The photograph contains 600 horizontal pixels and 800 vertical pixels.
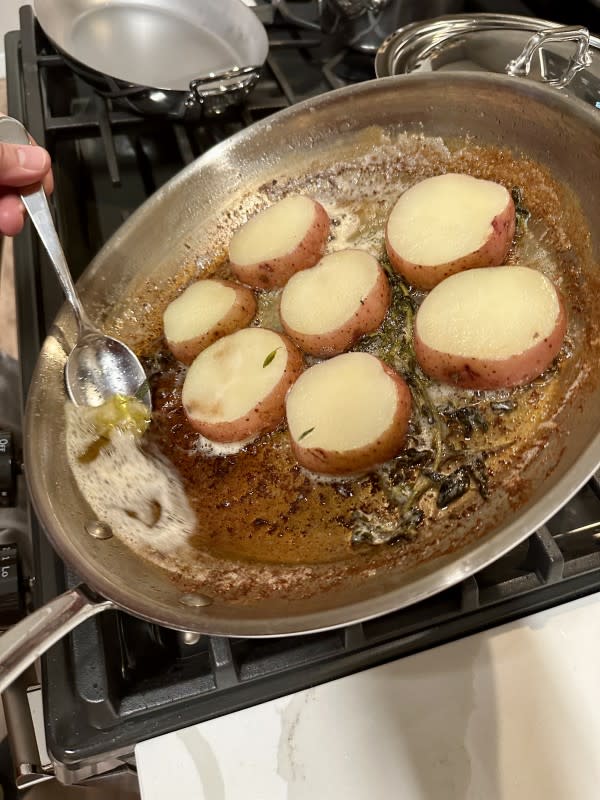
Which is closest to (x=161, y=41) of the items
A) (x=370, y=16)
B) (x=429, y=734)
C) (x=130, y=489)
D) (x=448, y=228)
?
(x=370, y=16)

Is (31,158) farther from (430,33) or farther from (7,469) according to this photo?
(430,33)

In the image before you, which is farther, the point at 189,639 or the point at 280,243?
the point at 280,243

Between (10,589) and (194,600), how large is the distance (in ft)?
1.16

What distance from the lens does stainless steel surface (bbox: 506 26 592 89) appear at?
1069mm

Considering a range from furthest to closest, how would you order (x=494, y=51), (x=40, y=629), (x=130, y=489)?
(x=494, y=51), (x=130, y=489), (x=40, y=629)

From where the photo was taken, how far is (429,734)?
66 centimetres

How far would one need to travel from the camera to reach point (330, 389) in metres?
0.81

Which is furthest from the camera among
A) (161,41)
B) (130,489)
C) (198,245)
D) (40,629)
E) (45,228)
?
(161,41)

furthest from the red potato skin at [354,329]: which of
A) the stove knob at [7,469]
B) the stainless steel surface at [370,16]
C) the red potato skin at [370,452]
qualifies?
the stainless steel surface at [370,16]

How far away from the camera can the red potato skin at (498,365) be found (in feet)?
2.44

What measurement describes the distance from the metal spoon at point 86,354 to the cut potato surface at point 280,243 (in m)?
0.23

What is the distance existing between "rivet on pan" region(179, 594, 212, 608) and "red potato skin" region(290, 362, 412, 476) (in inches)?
8.3

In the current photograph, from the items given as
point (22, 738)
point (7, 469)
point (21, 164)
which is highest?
point (21, 164)

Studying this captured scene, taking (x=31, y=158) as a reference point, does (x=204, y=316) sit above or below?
below
